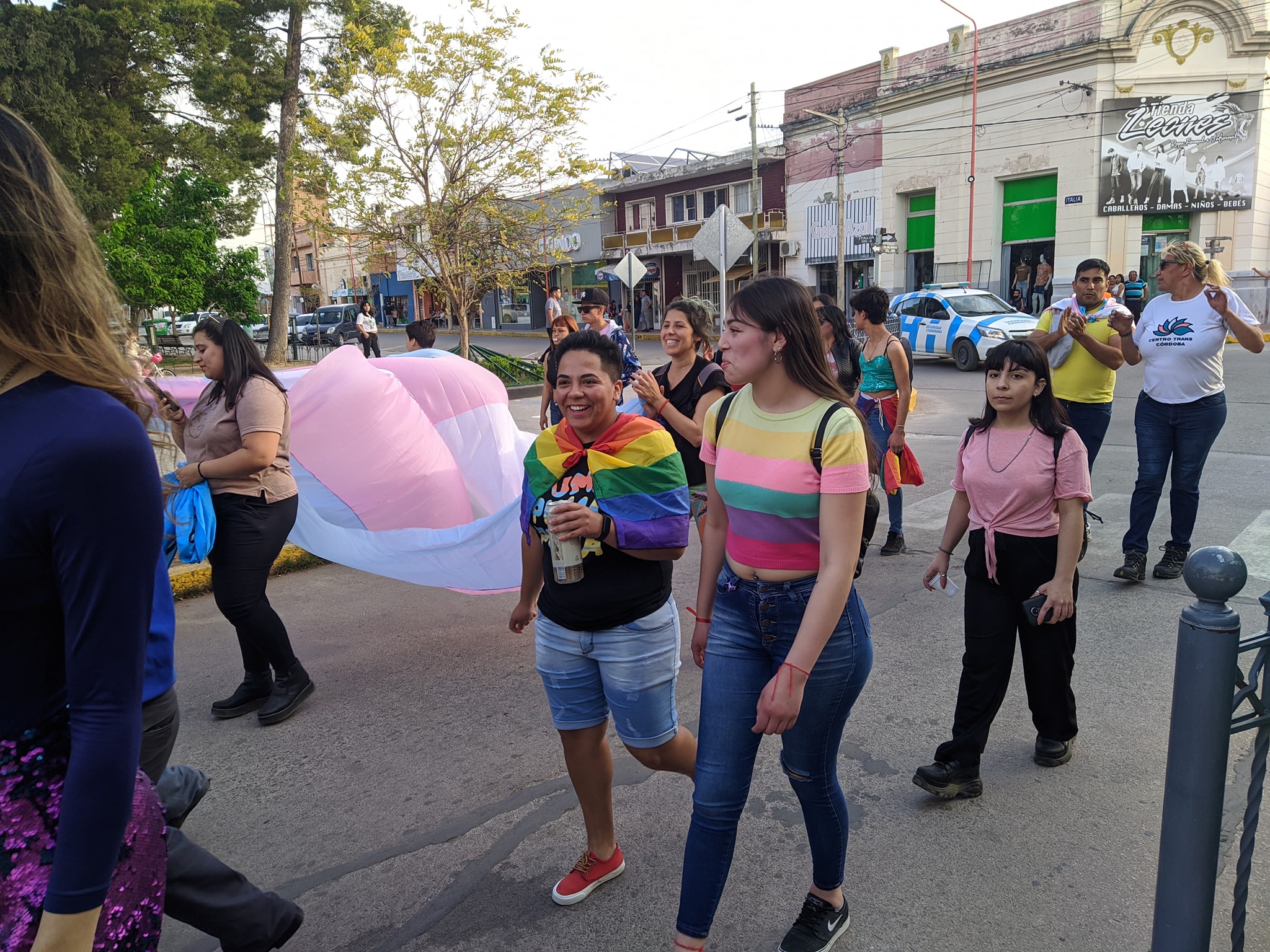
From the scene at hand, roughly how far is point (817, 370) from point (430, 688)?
9.87 feet

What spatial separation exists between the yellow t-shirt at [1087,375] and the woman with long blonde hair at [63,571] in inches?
215

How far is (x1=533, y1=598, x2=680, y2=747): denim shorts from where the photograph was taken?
2.68 meters

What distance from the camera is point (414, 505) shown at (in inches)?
220

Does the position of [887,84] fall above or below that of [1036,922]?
above

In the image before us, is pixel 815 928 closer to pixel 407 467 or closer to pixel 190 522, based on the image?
pixel 190 522

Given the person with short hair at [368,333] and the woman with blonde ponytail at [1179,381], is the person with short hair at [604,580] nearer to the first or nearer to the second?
the woman with blonde ponytail at [1179,381]

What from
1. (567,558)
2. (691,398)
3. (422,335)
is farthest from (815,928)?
(422,335)

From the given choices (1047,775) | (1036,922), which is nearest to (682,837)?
(1036,922)

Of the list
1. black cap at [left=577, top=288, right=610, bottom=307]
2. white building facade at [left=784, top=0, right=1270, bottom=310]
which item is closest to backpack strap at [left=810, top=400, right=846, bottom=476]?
black cap at [left=577, top=288, right=610, bottom=307]

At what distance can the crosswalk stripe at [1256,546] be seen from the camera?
18.1 ft

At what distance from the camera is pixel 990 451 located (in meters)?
3.43

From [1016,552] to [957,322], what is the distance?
1791 centimetres

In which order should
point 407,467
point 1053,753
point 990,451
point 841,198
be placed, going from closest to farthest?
1. point 990,451
2. point 1053,753
3. point 407,467
4. point 841,198

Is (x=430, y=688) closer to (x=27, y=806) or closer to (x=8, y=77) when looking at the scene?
(x=27, y=806)
